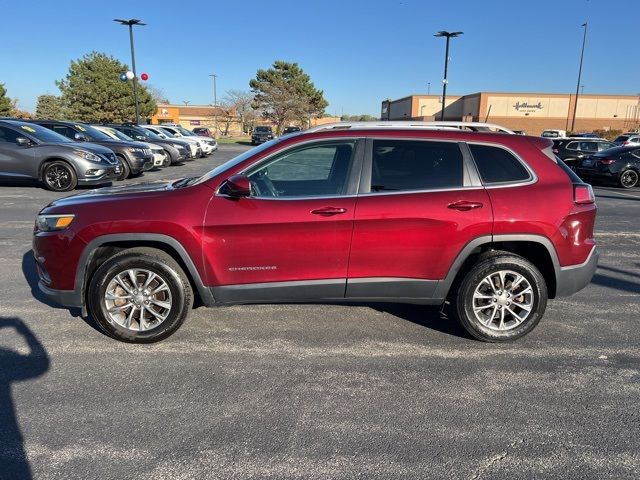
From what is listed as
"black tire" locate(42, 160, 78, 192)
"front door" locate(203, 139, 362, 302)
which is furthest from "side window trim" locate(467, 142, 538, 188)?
"black tire" locate(42, 160, 78, 192)

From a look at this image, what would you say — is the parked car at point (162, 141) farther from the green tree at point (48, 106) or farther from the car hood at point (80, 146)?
the green tree at point (48, 106)

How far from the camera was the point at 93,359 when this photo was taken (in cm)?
350

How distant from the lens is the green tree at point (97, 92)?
1708 inches

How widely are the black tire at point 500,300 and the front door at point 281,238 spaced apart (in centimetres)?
108

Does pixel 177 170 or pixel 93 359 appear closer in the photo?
pixel 93 359

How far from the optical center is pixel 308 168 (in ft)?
14.5

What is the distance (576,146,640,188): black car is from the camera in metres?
15.0

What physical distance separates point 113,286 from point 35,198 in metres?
8.60

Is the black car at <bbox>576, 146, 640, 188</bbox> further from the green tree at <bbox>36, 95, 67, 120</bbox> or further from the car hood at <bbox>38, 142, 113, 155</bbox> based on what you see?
the green tree at <bbox>36, 95, 67, 120</bbox>

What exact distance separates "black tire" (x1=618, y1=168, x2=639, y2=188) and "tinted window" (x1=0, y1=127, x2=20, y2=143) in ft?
59.6

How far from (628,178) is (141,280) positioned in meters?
16.7

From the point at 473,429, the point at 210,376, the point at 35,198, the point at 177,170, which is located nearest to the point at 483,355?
the point at 473,429

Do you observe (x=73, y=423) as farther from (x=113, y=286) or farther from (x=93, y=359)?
(x=113, y=286)

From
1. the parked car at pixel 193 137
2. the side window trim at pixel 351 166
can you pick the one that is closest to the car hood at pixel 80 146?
the side window trim at pixel 351 166
